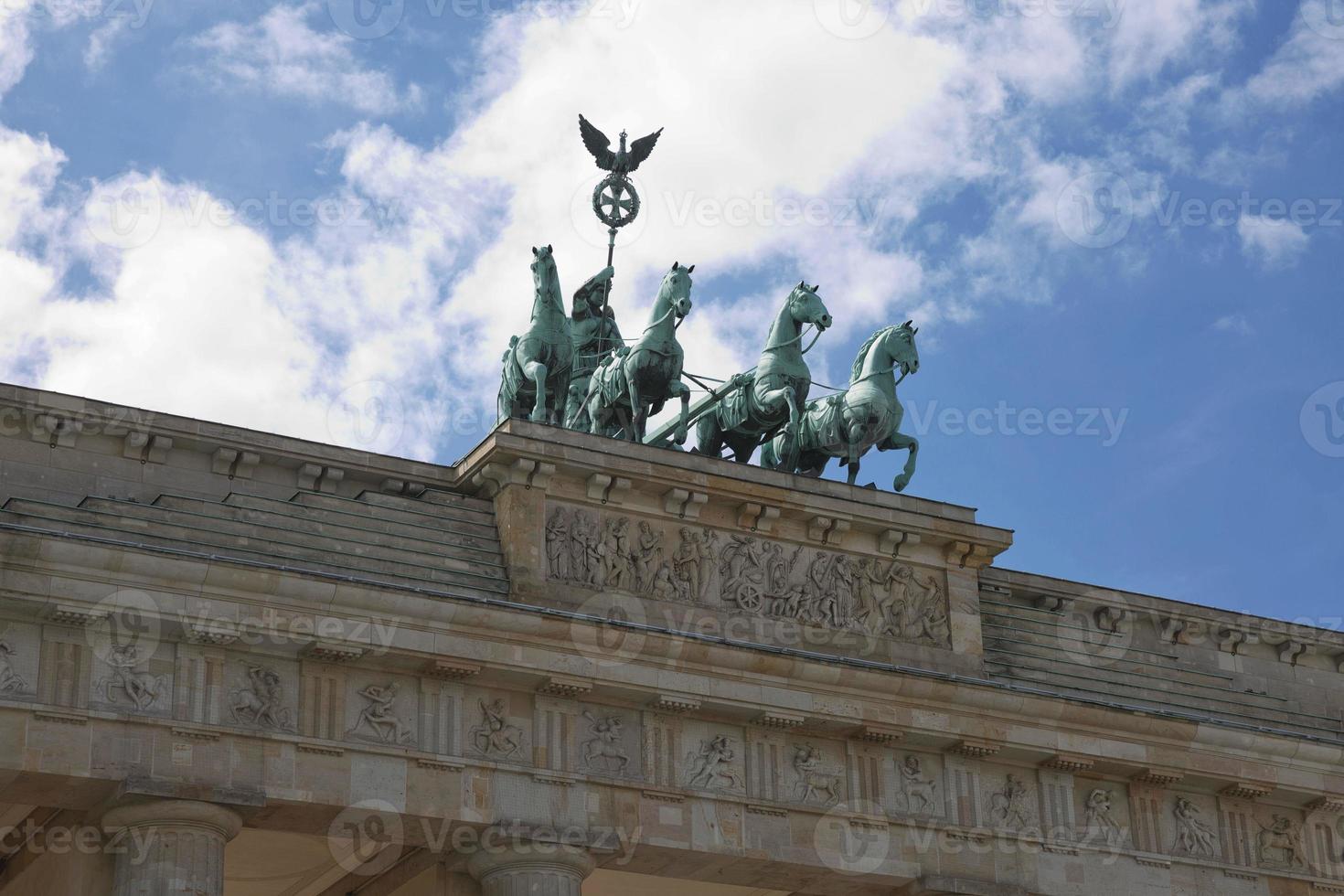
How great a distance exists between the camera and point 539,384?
30172 millimetres

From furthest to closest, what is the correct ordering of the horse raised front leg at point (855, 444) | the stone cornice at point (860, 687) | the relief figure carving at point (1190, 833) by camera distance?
the horse raised front leg at point (855, 444), the relief figure carving at point (1190, 833), the stone cornice at point (860, 687)

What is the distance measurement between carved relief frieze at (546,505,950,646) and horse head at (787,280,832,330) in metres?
3.98

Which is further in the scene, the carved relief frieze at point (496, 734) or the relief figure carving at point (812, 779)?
the relief figure carving at point (812, 779)

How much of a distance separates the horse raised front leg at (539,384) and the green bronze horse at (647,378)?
3.38 ft

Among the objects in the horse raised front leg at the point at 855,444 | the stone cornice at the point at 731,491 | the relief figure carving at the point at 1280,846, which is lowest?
the relief figure carving at the point at 1280,846

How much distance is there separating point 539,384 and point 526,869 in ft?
23.7

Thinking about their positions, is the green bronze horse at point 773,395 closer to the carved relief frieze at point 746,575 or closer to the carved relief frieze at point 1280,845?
the carved relief frieze at point 746,575

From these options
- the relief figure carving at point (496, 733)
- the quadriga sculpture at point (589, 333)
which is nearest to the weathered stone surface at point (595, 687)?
the relief figure carving at point (496, 733)

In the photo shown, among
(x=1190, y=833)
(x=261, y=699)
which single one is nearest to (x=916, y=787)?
(x=1190, y=833)

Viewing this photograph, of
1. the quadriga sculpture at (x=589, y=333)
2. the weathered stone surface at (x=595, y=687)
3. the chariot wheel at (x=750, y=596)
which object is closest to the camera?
the weathered stone surface at (x=595, y=687)

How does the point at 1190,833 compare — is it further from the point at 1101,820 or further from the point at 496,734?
the point at 496,734

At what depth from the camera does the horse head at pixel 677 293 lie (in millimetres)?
30844

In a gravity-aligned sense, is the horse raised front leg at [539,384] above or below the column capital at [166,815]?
above

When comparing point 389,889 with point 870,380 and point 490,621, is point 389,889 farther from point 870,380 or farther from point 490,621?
point 870,380
